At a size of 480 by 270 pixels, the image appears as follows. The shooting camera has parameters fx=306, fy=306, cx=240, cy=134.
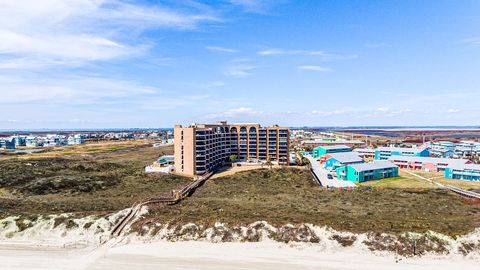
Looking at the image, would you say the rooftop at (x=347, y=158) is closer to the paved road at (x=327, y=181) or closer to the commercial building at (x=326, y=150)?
the paved road at (x=327, y=181)

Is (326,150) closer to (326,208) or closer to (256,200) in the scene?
(256,200)

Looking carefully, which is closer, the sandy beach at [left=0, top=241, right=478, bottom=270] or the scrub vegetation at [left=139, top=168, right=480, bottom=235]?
the sandy beach at [left=0, top=241, right=478, bottom=270]

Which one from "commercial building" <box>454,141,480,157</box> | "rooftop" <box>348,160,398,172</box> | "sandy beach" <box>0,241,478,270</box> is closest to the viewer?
"sandy beach" <box>0,241,478,270</box>

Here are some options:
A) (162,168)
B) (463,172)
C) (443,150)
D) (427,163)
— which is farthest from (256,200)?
(443,150)

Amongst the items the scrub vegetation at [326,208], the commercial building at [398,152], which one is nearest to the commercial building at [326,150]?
the commercial building at [398,152]

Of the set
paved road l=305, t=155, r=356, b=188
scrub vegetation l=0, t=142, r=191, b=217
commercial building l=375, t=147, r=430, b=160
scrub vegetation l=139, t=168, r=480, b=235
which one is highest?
commercial building l=375, t=147, r=430, b=160

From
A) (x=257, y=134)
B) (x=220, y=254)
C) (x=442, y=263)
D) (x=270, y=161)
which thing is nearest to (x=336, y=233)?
(x=442, y=263)

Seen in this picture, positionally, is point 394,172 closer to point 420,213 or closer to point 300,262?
point 420,213

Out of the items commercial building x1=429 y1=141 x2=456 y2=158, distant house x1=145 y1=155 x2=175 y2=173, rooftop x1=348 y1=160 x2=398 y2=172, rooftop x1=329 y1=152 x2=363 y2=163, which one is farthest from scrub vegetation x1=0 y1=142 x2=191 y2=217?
commercial building x1=429 y1=141 x2=456 y2=158

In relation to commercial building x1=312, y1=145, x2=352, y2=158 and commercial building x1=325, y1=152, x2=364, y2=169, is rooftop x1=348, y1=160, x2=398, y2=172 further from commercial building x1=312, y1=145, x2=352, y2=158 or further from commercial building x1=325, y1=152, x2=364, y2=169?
commercial building x1=312, y1=145, x2=352, y2=158
